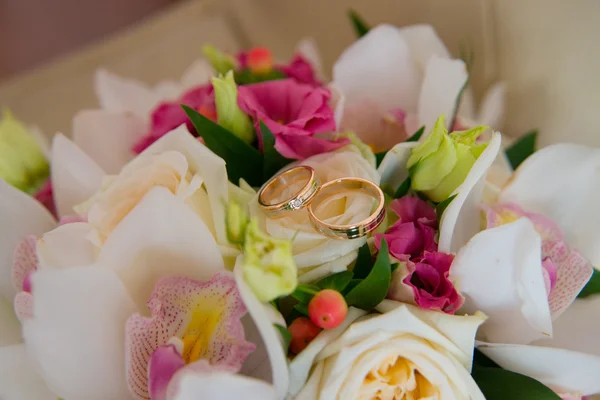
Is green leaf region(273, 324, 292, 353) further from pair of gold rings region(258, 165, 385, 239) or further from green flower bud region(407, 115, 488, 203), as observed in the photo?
green flower bud region(407, 115, 488, 203)

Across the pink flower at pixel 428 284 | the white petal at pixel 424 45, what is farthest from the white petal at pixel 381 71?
the pink flower at pixel 428 284

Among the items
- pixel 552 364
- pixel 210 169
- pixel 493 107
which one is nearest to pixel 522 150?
pixel 493 107

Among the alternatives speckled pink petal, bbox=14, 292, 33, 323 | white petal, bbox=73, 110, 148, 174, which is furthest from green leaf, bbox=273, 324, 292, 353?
white petal, bbox=73, 110, 148, 174

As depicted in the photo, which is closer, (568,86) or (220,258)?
(220,258)

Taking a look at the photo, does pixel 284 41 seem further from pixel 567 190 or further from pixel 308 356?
pixel 308 356

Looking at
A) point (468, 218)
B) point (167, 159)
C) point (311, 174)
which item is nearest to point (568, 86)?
point (468, 218)

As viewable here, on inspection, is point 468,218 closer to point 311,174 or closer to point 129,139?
point 311,174
